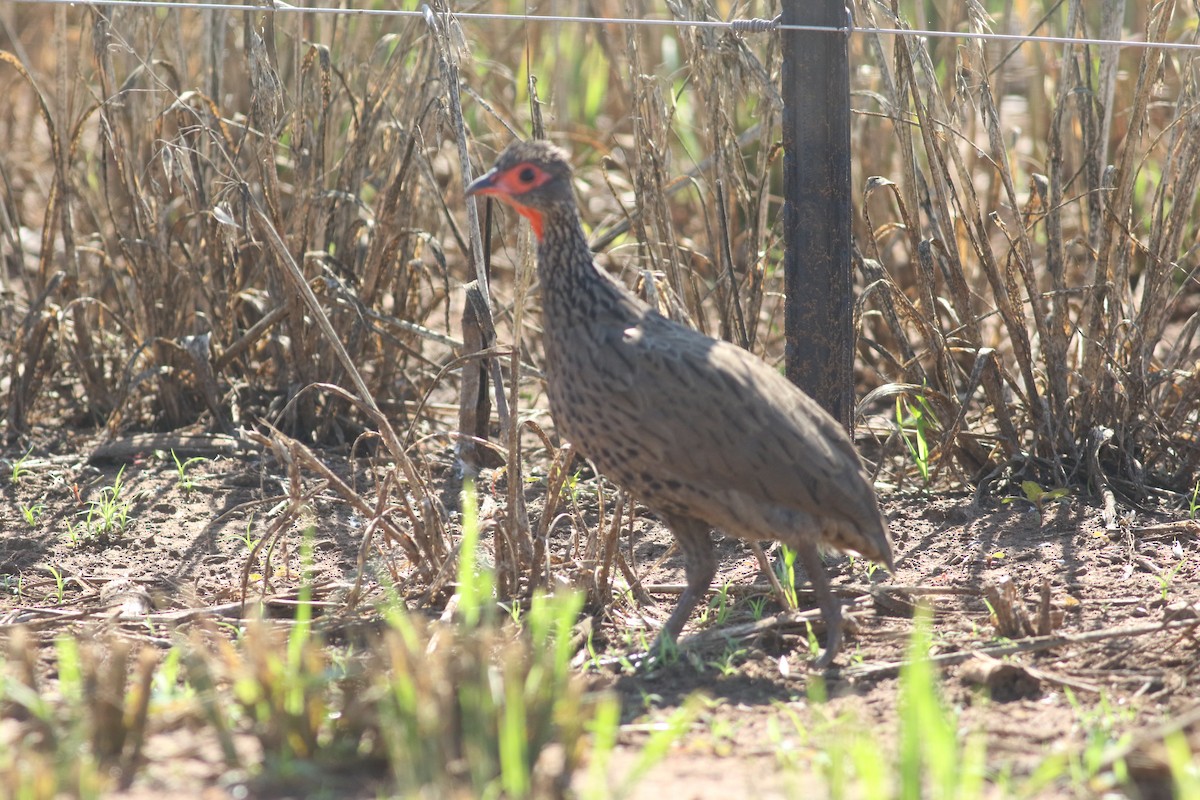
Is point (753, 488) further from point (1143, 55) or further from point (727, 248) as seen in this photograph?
point (1143, 55)

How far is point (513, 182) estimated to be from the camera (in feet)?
12.3

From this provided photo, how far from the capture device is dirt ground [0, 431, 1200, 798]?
9.40 feet

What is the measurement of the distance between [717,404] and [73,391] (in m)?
3.49

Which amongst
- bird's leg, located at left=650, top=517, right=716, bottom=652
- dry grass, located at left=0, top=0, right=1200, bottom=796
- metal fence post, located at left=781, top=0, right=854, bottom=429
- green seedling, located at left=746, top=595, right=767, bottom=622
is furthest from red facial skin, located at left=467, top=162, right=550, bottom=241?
green seedling, located at left=746, top=595, right=767, bottom=622

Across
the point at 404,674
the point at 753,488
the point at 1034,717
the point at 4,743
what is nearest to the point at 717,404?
the point at 753,488

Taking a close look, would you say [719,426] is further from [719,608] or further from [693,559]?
[719,608]

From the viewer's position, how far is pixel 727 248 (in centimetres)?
457

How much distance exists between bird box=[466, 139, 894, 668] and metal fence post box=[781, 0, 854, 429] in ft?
1.36

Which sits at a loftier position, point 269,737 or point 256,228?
point 256,228

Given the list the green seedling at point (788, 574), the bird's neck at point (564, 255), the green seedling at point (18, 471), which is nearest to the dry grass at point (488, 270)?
the bird's neck at point (564, 255)

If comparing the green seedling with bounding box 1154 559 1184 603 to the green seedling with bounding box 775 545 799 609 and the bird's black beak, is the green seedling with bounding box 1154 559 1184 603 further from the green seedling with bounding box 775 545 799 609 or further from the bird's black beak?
the bird's black beak

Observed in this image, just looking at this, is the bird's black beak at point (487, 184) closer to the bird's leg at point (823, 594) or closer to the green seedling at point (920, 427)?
the bird's leg at point (823, 594)

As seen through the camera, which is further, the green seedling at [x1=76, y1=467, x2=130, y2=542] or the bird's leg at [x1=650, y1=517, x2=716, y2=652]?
the green seedling at [x1=76, y1=467, x2=130, y2=542]

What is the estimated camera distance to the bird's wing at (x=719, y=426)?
3500 mm
